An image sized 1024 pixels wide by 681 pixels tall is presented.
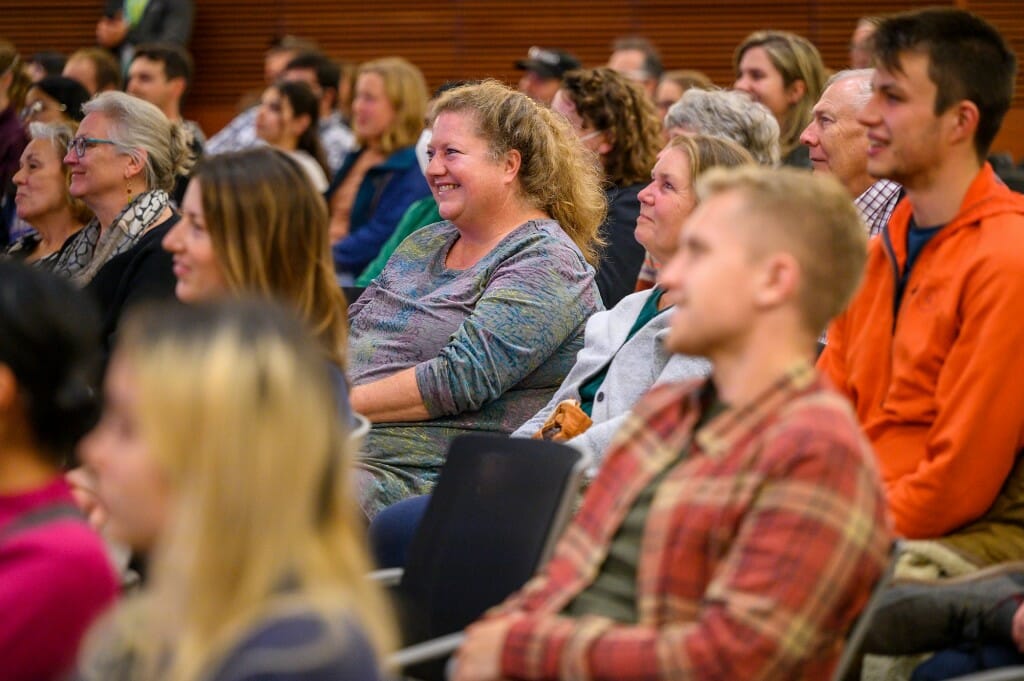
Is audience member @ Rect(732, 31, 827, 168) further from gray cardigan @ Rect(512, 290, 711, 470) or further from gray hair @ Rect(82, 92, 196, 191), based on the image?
gray cardigan @ Rect(512, 290, 711, 470)

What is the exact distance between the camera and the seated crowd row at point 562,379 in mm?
1380

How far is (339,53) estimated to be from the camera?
28.1 ft

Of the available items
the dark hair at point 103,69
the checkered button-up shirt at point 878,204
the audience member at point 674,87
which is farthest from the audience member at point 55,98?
the checkered button-up shirt at point 878,204

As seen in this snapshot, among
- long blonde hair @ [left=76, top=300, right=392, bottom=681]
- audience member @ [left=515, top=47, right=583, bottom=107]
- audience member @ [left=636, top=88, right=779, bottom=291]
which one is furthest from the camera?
audience member @ [left=515, top=47, right=583, bottom=107]

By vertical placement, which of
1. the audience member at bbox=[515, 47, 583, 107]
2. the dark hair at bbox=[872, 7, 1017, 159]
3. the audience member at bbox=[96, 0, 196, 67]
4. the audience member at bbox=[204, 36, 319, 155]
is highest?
the dark hair at bbox=[872, 7, 1017, 159]

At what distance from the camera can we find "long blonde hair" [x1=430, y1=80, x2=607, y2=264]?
3.56 meters

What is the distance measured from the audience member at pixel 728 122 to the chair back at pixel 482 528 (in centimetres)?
150

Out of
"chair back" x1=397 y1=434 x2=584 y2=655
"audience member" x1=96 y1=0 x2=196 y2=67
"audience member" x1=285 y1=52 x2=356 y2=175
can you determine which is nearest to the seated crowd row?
"chair back" x1=397 y1=434 x2=584 y2=655

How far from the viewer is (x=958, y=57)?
2.59 metres

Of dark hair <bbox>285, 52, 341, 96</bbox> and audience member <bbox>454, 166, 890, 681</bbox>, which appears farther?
dark hair <bbox>285, 52, 341, 96</bbox>

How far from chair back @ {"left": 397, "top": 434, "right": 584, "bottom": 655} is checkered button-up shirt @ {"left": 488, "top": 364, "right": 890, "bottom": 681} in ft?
1.17

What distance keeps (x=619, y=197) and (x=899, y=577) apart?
2166mm

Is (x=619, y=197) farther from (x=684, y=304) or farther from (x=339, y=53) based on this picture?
(x=339, y=53)

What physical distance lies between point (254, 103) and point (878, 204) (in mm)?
5076
